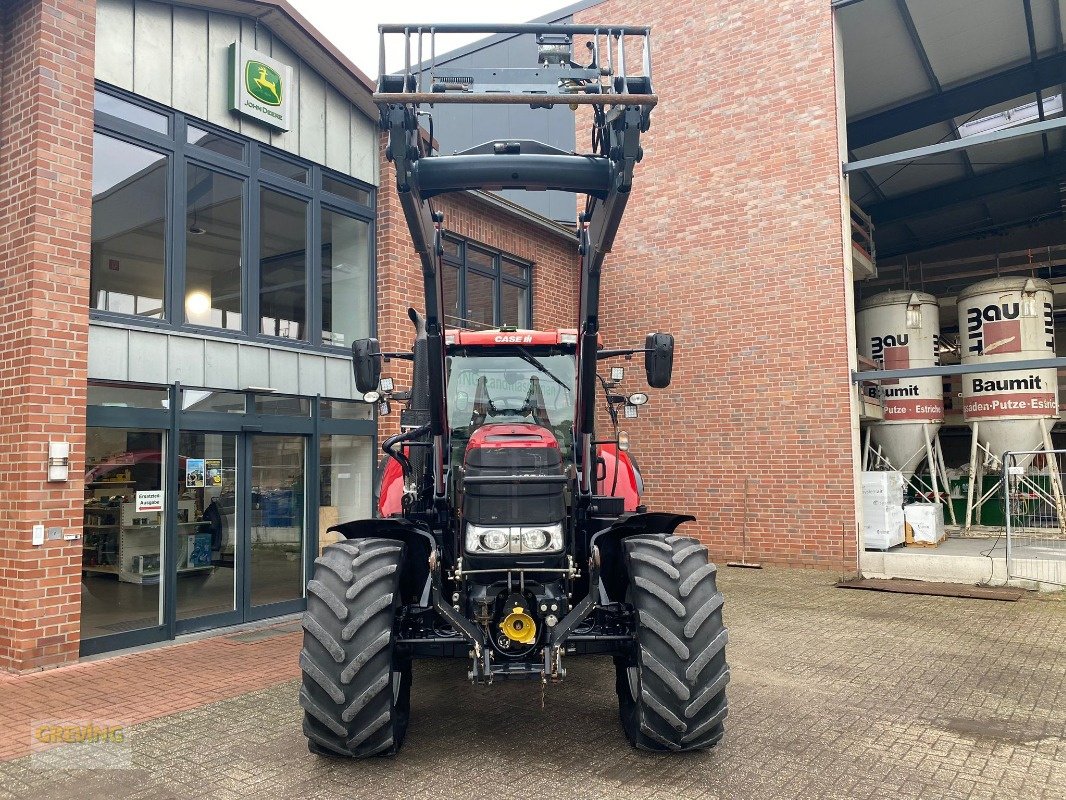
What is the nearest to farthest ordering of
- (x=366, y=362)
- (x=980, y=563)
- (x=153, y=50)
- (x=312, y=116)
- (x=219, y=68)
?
(x=366, y=362), (x=153, y=50), (x=219, y=68), (x=312, y=116), (x=980, y=563)

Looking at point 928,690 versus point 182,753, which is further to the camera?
point 928,690

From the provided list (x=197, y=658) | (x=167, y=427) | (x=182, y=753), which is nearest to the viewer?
(x=182, y=753)

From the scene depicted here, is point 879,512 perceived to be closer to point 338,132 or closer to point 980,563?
point 980,563

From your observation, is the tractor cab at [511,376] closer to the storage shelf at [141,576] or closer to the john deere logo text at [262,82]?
the storage shelf at [141,576]

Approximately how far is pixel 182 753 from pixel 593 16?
1338cm

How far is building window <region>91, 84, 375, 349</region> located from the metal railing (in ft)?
28.6

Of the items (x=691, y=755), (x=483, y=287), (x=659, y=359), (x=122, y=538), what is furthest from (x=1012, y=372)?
(x=122, y=538)

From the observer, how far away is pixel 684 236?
42.0 feet

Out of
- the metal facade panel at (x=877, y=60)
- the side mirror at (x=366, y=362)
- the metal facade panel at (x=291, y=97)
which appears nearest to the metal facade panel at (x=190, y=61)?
the metal facade panel at (x=291, y=97)

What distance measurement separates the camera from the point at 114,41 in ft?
23.7

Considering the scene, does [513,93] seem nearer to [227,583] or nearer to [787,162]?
[227,583]

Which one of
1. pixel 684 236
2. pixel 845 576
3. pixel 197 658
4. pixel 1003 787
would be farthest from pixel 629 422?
pixel 1003 787

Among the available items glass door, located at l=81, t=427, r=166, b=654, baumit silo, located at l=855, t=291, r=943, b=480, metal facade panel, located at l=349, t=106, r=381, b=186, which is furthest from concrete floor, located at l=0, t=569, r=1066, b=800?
baumit silo, located at l=855, t=291, r=943, b=480

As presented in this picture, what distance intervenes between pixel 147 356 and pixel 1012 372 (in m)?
12.3
